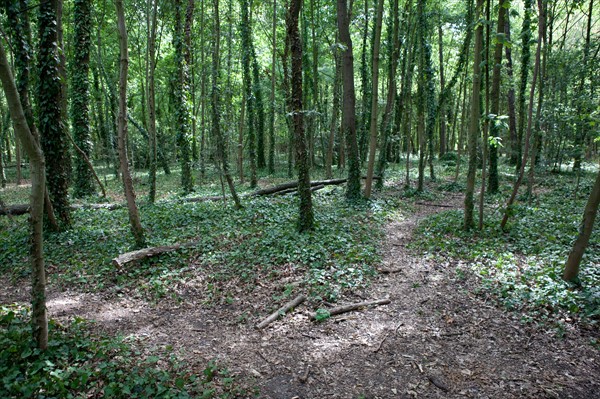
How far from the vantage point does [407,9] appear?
1487 centimetres

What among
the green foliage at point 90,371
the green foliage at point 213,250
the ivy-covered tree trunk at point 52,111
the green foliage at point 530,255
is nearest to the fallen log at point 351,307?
the green foliage at point 213,250

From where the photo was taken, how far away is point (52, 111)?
8.40 meters

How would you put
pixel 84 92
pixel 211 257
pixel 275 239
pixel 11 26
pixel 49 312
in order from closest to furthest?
pixel 49 312 → pixel 11 26 → pixel 211 257 → pixel 275 239 → pixel 84 92

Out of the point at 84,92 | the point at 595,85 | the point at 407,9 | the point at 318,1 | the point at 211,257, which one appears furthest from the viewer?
the point at 318,1

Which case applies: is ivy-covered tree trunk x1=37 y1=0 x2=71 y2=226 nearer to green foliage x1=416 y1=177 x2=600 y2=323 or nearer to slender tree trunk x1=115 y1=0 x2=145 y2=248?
slender tree trunk x1=115 y1=0 x2=145 y2=248

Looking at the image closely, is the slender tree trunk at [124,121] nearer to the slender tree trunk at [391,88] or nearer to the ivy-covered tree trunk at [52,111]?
the ivy-covered tree trunk at [52,111]

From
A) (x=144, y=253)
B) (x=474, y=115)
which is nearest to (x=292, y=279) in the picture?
(x=144, y=253)

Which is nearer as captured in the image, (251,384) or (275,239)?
(251,384)

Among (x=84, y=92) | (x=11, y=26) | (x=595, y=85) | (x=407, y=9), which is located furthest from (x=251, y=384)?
(x=407, y=9)

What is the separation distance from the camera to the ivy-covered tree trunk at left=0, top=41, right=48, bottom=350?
11.6 ft

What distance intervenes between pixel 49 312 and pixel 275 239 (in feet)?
14.9

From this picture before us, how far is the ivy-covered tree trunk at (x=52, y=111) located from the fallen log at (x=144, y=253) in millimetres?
3099

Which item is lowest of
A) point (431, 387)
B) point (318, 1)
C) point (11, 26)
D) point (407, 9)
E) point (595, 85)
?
point (431, 387)

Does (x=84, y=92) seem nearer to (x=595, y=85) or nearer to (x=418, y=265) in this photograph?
(x=418, y=265)
